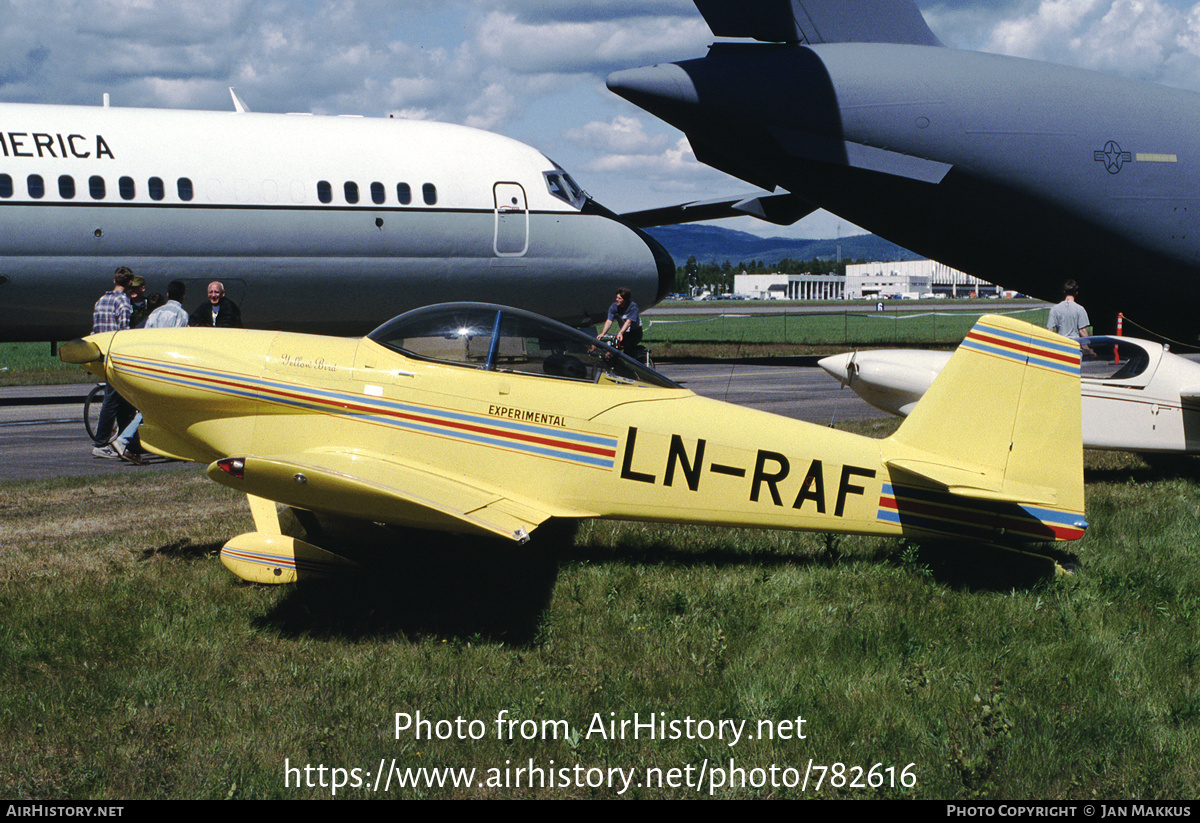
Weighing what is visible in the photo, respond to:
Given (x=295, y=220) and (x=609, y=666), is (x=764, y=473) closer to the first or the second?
(x=609, y=666)

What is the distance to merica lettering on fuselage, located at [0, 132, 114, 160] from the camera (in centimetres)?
1550

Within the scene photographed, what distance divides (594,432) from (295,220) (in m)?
12.5

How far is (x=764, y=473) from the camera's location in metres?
6.52

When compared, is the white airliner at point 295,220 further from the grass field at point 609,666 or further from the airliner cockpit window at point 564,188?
the grass field at point 609,666

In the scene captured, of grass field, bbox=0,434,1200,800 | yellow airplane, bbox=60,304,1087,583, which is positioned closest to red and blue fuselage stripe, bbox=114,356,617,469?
yellow airplane, bbox=60,304,1087,583

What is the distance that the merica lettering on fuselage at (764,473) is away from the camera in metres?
6.52

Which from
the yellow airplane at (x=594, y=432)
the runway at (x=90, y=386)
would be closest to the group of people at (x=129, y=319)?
the runway at (x=90, y=386)

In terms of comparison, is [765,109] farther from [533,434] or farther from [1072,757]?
[1072,757]

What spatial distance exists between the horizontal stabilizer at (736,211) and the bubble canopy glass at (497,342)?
49.4 feet

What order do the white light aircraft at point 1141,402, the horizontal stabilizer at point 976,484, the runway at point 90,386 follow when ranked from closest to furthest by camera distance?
the horizontal stabilizer at point 976,484
the white light aircraft at point 1141,402
the runway at point 90,386

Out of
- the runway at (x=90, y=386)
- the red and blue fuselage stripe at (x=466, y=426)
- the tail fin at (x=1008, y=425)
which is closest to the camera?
the tail fin at (x=1008, y=425)

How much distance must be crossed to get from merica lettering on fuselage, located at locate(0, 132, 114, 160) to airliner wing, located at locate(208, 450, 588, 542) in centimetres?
1251

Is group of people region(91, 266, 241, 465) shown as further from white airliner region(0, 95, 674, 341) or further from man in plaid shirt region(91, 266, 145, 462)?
white airliner region(0, 95, 674, 341)

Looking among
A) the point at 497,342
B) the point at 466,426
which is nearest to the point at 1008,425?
the point at 497,342
